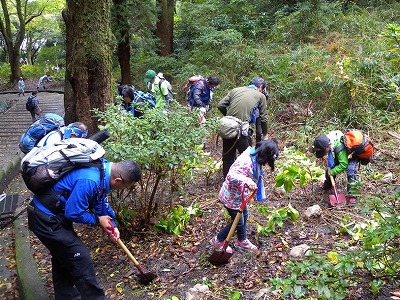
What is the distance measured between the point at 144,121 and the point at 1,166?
608 centimetres

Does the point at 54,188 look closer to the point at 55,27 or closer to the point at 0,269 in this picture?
the point at 0,269

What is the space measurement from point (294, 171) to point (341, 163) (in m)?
0.63

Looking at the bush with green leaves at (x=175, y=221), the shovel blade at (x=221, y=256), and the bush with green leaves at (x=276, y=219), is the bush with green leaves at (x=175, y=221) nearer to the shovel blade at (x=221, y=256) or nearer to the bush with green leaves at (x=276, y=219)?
the shovel blade at (x=221, y=256)

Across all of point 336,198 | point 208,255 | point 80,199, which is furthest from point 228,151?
point 80,199

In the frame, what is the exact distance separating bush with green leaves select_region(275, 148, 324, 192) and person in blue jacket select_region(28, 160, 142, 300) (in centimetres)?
253

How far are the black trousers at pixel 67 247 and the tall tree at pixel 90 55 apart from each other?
3.33 m

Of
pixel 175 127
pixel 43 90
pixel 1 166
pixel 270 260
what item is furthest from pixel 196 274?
pixel 43 90

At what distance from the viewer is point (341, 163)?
5285 mm

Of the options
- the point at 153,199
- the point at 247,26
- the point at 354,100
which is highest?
the point at 247,26

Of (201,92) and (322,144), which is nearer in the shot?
(322,144)

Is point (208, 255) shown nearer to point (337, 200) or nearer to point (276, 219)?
point (276, 219)

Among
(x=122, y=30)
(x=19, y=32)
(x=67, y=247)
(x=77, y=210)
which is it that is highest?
(x=122, y=30)

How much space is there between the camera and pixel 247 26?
48.0 feet

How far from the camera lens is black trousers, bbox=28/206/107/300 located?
3.53 m
